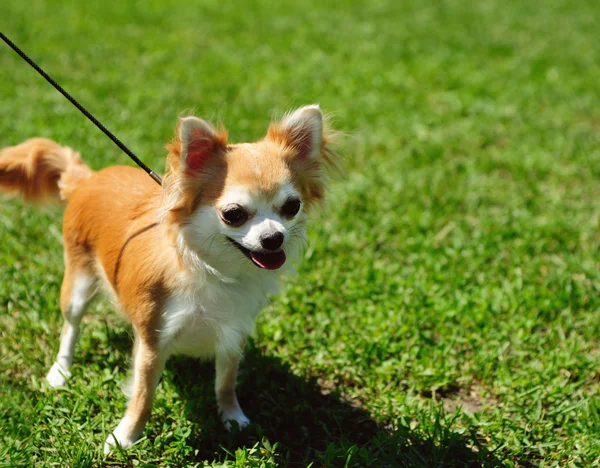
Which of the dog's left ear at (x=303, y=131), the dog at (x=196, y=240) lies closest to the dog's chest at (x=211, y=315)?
the dog at (x=196, y=240)

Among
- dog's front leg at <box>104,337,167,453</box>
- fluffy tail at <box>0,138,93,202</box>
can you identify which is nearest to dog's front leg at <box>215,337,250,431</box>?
dog's front leg at <box>104,337,167,453</box>

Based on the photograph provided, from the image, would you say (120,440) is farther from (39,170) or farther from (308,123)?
(308,123)

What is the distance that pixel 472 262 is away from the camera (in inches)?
182

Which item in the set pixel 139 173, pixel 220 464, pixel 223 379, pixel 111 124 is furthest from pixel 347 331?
pixel 111 124

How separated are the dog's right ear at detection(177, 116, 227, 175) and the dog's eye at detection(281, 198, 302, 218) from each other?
14.4 inches

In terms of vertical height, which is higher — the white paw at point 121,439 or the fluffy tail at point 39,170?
the fluffy tail at point 39,170

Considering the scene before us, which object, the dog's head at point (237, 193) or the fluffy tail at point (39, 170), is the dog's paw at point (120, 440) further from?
the fluffy tail at point (39, 170)

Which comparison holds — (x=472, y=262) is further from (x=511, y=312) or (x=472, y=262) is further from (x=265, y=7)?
(x=265, y=7)

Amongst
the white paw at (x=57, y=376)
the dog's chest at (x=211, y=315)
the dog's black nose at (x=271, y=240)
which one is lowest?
the white paw at (x=57, y=376)

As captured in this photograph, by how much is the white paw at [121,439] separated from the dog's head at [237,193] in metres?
0.94

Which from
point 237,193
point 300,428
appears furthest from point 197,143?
point 300,428

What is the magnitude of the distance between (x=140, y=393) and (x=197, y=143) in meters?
1.23

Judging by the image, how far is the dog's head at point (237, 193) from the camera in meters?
2.61

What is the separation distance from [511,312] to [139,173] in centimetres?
248
